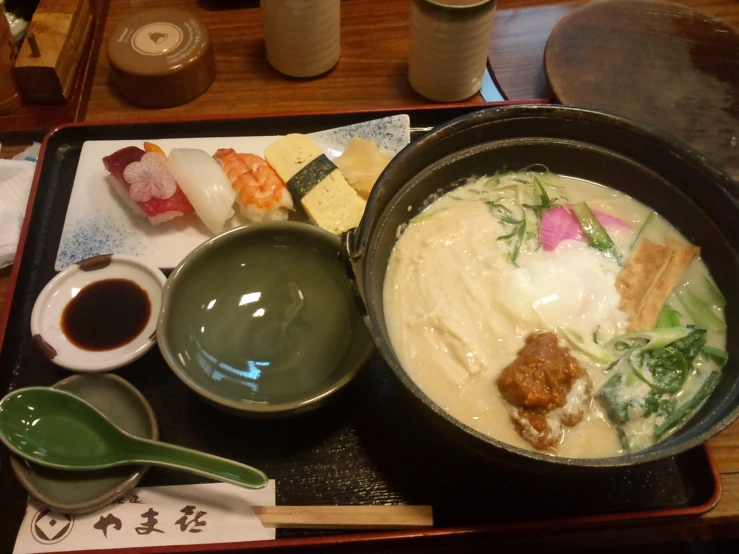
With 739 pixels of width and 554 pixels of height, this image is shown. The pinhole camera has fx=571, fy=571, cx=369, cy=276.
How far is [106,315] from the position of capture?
1686 mm

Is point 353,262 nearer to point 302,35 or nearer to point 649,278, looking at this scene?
point 649,278

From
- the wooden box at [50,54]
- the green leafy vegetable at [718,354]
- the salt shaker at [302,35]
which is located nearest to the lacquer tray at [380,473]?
the green leafy vegetable at [718,354]

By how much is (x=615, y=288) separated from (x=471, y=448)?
66cm

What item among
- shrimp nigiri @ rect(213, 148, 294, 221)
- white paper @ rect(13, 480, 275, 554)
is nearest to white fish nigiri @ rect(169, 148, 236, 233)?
shrimp nigiri @ rect(213, 148, 294, 221)

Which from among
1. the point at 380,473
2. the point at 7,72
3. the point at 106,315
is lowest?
the point at 380,473

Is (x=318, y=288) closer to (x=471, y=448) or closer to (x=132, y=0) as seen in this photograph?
(x=471, y=448)

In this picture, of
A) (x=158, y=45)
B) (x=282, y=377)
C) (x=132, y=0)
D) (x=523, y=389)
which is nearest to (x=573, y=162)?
(x=523, y=389)

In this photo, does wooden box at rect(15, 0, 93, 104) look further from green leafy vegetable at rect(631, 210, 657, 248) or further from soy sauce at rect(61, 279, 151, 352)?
green leafy vegetable at rect(631, 210, 657, 248)

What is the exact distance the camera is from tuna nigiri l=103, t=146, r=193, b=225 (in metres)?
1.81

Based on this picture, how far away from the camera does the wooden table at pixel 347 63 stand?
235 centimetres

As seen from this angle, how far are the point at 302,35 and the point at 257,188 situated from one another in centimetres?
76

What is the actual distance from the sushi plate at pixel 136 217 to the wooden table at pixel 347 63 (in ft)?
0.54

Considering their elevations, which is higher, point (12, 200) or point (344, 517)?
point (12, 200)

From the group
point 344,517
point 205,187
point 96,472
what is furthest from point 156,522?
point 205,187
